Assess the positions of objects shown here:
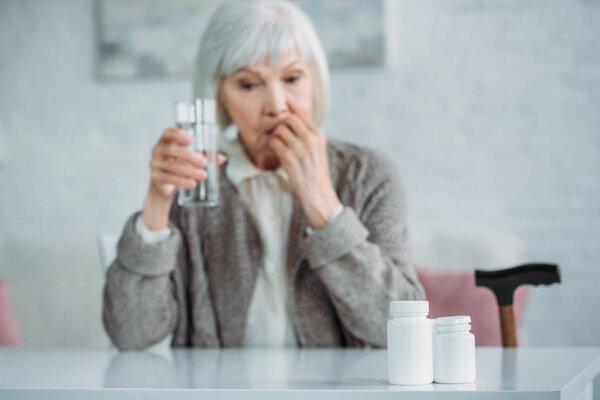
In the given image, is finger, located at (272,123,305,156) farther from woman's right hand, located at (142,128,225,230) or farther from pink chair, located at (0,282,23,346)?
pink chair, located at (0,282,23,346)

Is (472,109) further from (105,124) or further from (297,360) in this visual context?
(297,360)

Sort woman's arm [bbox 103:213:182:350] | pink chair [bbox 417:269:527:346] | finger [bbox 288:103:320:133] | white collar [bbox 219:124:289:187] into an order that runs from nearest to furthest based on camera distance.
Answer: woman's arm [bbox 103:213:182:350] < finger [bbox 288:103:320:133] < white collar [bbox 219:124:289:187] < pink chair [bbox 417:269:527:346]

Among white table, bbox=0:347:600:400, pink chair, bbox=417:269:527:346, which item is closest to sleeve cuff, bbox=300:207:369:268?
white table, bbox=0:347:600:400

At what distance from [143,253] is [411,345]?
65cm

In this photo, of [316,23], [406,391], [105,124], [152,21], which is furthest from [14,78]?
[406,391]

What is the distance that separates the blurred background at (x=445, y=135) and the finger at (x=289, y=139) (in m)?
0.95

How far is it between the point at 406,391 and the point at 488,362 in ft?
0.93

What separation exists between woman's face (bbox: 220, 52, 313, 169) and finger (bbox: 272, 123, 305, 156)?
0.05 m

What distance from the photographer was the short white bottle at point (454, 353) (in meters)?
0.77

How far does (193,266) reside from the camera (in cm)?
147

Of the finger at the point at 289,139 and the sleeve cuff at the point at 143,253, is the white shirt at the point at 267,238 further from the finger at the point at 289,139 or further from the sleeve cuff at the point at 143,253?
the finger at the point at 289,139

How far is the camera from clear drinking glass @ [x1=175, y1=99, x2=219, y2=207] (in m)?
1.20

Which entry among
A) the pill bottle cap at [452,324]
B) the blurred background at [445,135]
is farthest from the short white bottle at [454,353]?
the blurred background at [445,135]

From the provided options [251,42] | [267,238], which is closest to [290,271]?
[267,238]
